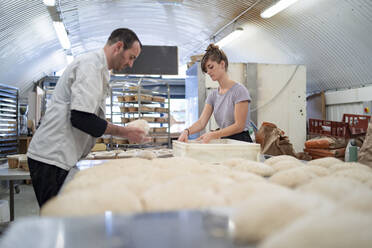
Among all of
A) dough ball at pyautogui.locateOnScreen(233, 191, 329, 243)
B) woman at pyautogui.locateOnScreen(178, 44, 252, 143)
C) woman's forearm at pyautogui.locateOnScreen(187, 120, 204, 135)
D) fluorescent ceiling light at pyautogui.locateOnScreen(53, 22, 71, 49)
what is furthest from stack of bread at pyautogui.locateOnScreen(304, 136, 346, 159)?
fluorescent ceiling light at pyautogui.locateOnScreen(53, 22, 71, 49)

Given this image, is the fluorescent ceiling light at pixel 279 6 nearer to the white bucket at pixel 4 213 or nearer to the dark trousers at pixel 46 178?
the dark trousers at pixel 46 178

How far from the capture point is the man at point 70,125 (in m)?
1.53

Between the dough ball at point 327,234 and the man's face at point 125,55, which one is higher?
the man's face at point 125,55

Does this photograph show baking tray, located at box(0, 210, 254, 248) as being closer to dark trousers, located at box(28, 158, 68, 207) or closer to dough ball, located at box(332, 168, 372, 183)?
dough ball, located at box(332, 168, 372, 183)

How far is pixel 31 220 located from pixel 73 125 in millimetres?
1143

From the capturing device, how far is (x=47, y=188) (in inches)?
65.7

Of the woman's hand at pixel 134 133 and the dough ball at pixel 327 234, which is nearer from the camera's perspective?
the dough ball at pixel 327 234

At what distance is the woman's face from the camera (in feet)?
7.95

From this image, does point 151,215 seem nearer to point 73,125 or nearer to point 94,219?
point 94,219

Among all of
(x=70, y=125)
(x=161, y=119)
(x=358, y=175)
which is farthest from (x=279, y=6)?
(x=358, y=175)

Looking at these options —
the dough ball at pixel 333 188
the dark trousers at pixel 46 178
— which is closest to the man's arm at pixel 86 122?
the dark trousers at pixel 46 178

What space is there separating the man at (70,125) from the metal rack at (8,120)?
431 cm

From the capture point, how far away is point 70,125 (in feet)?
5.46

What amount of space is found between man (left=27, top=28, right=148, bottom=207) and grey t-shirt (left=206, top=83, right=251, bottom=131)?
3.23 feet
